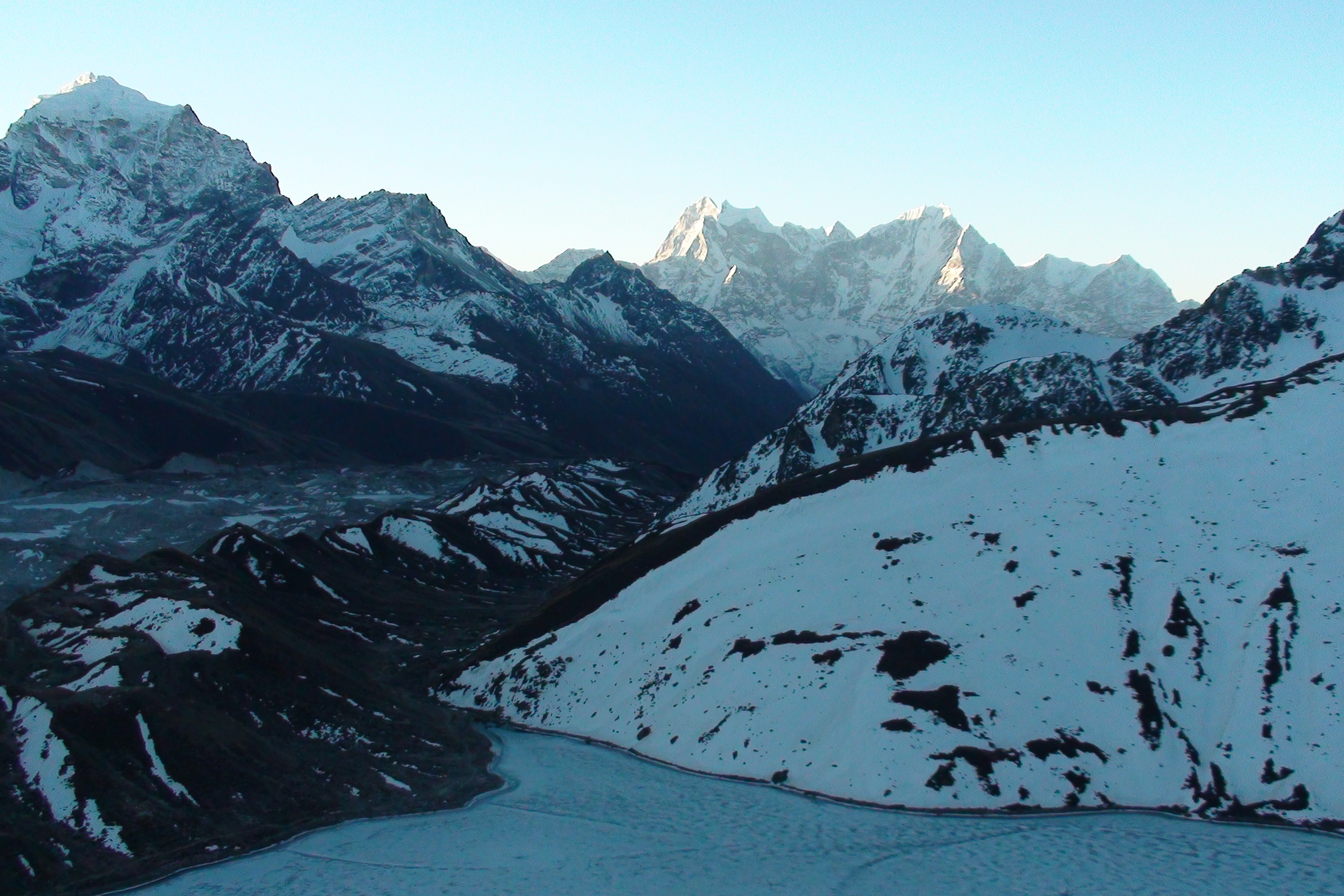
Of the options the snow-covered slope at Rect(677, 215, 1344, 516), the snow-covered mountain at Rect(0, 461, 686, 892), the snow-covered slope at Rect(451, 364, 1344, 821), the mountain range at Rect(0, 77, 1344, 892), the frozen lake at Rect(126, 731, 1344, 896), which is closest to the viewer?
the frozen lake at Rect(126, 731, 1344, 896)

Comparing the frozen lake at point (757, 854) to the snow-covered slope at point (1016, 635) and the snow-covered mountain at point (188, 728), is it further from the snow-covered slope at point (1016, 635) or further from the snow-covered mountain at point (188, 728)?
the snow-covered mountain at point (188, 728)

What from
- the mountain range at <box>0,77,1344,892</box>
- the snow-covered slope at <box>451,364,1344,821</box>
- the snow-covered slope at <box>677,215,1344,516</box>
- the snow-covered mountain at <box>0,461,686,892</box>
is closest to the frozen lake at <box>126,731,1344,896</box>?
A: the mountain range at <box>0,77,1344,892</box>

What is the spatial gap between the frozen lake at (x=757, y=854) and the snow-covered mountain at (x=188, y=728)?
3638 millimetres

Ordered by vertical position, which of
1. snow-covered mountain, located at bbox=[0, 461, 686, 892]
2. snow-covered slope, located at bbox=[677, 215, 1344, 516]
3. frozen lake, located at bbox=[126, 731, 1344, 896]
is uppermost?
snow-covered slope, located at bbox=[677, 215, 1344, 516]

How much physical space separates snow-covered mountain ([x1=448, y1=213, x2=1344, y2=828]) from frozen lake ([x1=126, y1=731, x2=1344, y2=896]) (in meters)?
3.29

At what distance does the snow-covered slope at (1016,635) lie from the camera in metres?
54.6

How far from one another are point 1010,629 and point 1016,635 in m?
0.70

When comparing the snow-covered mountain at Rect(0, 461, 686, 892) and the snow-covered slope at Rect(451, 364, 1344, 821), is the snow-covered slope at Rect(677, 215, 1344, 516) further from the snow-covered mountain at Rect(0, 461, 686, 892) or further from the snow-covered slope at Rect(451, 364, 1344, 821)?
the snow-covered mountain at Rect(0, 461, 686, 892)

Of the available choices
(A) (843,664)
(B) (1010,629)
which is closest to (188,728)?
(A) (843,664)

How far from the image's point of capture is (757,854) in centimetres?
4572

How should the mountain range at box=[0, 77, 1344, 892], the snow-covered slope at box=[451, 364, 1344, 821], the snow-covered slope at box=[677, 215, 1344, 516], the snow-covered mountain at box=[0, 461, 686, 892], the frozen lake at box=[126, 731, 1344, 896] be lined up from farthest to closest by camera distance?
the snow-covered slope at box=[677, 215, 1344, 516], the snow-covered slope at box=[451, 364, 1344, 821], the mountain range at box=[0, 77, 1344, 892], the snow-covered mountain at box=[0, 461, 686, 892], the frozen lake at box=[126, 731, 1344, 896]

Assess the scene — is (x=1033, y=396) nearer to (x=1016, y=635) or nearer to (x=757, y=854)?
(x=1016, y=635)

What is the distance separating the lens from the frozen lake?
42.2 m

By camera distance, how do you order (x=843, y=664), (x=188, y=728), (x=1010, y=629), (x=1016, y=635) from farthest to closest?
(x=1010, y=629) → (x=843, y=664) → (x=1016, y=635) → (x=188, y=728)
